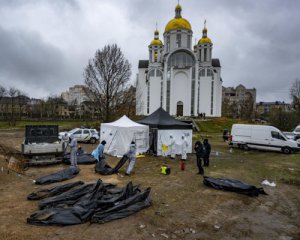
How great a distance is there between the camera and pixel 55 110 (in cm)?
7519

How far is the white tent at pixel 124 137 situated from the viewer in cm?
1525

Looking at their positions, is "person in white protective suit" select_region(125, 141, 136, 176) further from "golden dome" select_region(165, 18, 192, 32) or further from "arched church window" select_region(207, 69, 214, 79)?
"golden dome" select_region(165, 18, 192, 32)

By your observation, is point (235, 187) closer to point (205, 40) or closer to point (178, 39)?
point (178, 39)

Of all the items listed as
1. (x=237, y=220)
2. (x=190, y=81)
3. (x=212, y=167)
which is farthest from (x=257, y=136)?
(x=190, y=81)

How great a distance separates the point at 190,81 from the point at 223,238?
142 feet

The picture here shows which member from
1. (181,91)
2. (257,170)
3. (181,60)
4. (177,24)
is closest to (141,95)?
(181,91)

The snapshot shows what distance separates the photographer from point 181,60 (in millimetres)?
46406

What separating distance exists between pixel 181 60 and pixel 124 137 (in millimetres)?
35469

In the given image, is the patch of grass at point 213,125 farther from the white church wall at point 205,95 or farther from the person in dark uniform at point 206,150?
the person in dark uniform at point 206,150

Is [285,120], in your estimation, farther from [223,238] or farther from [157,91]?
[223,238]

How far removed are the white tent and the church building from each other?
3041 centimetres

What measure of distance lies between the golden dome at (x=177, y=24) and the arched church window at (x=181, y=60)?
6424 millimetres

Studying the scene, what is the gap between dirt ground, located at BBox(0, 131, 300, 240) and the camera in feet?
16.6

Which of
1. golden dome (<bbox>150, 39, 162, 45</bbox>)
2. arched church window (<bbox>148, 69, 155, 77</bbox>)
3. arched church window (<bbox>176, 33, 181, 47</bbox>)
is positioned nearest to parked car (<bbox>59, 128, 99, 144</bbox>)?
arched church window (<bbox>148, 69, 155, 77</bbox>)
